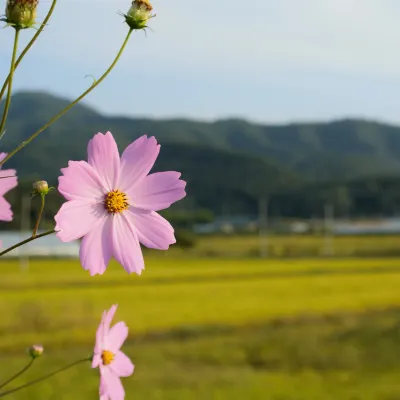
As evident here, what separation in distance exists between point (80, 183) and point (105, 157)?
3 cm

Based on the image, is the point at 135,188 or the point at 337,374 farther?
the point at 337,374

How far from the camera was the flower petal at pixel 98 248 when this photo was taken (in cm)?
41

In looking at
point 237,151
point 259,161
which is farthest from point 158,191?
point 237,151

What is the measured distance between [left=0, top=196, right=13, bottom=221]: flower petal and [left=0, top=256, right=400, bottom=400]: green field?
8124mm

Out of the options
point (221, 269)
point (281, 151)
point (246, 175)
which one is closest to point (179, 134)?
point (281, 151)

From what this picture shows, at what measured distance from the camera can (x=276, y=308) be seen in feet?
53.0

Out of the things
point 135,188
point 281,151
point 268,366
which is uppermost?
point 281,151

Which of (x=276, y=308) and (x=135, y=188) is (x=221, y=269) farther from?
(x=135, y=188)

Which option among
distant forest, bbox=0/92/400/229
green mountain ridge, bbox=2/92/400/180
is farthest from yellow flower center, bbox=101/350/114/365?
green mountain ridge, bbox=2/92/400/180

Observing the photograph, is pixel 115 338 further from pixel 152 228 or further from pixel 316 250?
pixel 316 250

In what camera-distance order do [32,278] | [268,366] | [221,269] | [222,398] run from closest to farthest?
[222,398]
[268,366]
[32,278]
[221,269]

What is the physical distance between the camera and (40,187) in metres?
0.49

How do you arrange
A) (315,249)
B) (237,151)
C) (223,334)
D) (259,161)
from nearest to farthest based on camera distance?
(223,334)
(315,249)
(259,161)
(237,151)

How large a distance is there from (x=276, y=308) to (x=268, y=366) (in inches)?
203
